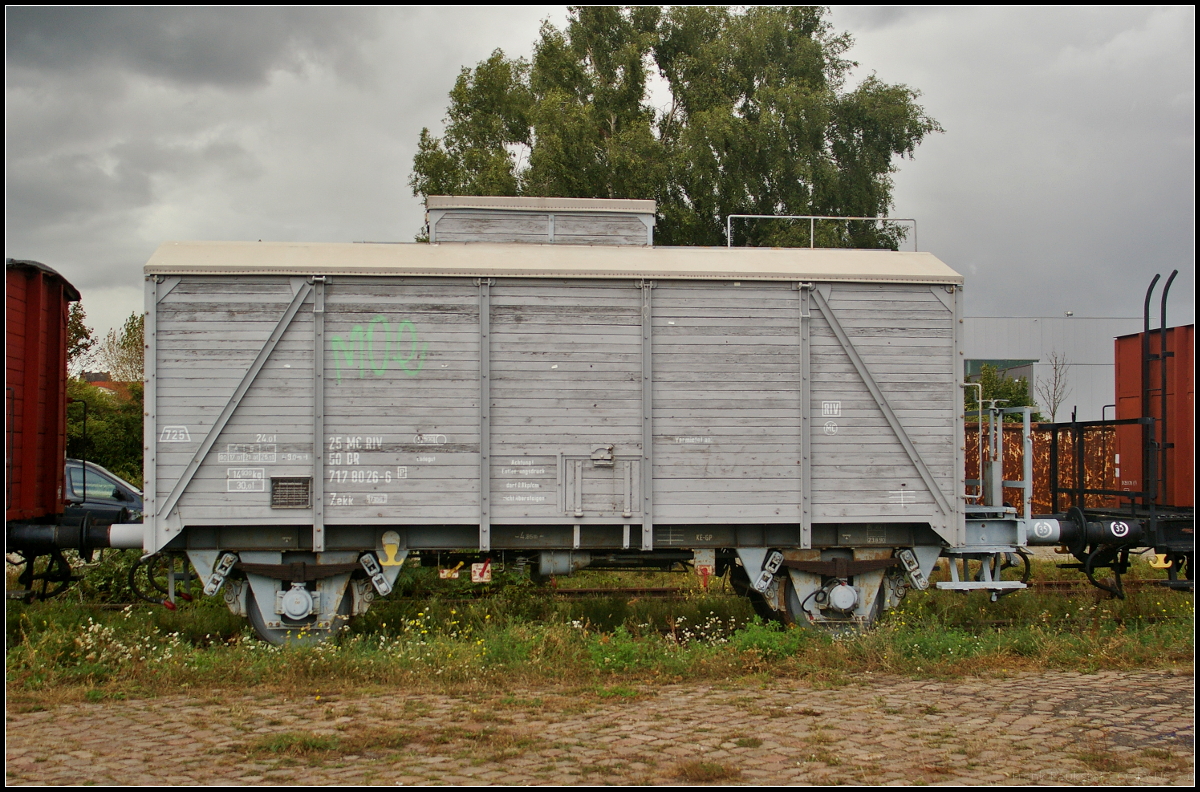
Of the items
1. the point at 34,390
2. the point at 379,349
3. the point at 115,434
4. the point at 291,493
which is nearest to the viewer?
the point at 291,493

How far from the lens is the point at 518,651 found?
7.52 meters

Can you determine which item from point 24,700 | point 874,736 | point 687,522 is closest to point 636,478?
point 687,522

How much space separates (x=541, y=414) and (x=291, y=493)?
2449mm

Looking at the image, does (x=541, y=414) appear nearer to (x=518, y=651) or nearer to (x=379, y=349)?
(x=379, y=349)

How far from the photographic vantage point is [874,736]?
576 cm

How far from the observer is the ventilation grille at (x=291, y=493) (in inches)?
309

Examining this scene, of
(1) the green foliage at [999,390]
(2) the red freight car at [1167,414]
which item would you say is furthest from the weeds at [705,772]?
(1) the green foliage at [999,390]

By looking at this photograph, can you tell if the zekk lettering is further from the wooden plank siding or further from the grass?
the grass

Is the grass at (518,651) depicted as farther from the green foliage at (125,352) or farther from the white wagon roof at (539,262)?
the green foliage at (125,352)

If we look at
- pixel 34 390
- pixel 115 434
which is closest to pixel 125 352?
pixel 115 434

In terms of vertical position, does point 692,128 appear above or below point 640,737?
above

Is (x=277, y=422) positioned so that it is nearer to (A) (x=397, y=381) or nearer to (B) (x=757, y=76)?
(A) (x=397, y=381)

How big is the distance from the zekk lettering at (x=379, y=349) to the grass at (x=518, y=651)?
8.31 feet

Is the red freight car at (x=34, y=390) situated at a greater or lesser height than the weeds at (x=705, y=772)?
greater
